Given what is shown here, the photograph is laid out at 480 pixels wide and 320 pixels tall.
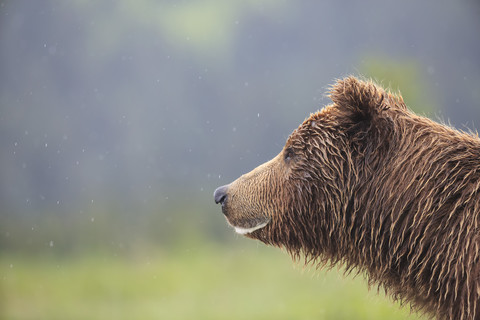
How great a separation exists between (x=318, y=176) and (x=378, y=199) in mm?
406

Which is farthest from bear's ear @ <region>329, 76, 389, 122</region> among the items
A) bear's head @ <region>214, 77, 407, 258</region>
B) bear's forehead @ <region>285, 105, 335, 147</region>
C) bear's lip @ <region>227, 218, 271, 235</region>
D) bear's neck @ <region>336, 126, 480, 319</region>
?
bear's lip @ <region>227, 218, 271, 235</region>

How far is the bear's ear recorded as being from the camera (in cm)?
356

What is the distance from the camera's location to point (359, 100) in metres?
3.56

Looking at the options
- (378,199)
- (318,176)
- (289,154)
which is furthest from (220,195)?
(378,199)

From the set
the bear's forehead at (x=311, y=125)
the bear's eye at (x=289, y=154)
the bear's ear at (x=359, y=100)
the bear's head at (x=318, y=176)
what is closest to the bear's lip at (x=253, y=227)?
the bear's head at (x=318, y=176)

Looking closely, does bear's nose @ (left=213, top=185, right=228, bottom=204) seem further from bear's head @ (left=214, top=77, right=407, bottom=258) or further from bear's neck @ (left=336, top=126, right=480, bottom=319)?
bear's neck @ (left=336, top=126, right=480, bottom=319)

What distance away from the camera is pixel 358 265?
3.70 meters

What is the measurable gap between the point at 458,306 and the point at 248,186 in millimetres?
1519

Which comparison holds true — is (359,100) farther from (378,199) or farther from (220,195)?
(220,195)

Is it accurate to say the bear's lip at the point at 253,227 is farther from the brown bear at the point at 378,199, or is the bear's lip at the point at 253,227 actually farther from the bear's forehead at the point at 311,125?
the bear's forehead at the point at 311,125

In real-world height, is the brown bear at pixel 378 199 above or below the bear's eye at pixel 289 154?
below

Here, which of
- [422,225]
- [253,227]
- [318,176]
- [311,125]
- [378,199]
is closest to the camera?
[422,225]

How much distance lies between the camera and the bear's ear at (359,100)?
3562mm

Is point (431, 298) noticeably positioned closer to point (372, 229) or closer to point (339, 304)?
point (372, 229)
